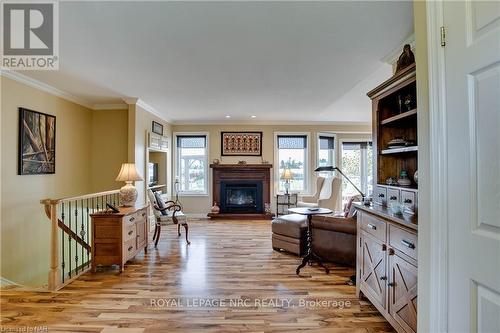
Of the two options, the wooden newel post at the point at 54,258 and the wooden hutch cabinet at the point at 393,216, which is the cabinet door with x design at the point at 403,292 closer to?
the wooden hutch cabinet at the point at 393,216

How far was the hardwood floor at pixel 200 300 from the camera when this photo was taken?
2.20 metres

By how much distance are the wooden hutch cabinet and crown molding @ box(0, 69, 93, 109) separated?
430 centimetres

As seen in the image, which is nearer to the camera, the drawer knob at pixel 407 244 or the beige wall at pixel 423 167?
the beige wall at pixel 423 167

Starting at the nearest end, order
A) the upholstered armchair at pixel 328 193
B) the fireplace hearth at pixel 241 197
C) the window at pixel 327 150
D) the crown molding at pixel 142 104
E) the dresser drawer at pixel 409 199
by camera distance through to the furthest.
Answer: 1. the dresser drawer at pixel 409 199
2. the crown molding at pixel 142 104
3. the upholstered armchair at pixel 328 193
4. the fireplace hearth at pixel 241 197
5. the window at pixel 327 150

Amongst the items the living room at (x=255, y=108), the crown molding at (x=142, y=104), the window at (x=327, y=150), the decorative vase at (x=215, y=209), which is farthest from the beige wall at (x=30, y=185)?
the window at (x=327, y=150)

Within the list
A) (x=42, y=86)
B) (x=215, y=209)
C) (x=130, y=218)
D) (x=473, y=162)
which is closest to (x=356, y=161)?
(x=215, y=209)

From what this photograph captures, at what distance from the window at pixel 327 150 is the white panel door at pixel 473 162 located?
632 cm

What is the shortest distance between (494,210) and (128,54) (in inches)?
125

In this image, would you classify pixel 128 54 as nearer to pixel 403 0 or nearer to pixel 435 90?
pixel 403 0

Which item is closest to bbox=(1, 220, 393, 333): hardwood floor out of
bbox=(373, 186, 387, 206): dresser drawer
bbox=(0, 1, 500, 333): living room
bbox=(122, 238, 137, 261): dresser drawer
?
bbox=(0, 1, 500, 333): living room

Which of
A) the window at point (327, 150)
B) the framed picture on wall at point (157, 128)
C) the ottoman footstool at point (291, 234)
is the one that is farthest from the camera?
the window at point (327, 150)

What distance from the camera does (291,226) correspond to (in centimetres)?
394

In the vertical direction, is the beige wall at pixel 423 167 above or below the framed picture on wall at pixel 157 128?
below

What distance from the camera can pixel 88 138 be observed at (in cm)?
525
